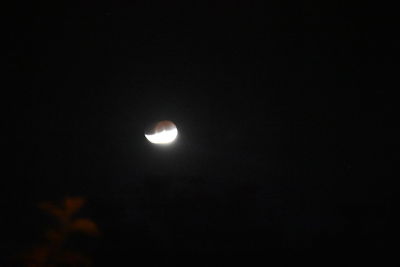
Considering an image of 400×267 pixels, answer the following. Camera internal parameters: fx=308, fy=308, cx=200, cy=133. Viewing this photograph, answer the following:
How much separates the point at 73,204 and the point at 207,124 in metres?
2.38

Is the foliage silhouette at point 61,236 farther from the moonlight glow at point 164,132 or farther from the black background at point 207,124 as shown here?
the moonlight glow at point 164,132

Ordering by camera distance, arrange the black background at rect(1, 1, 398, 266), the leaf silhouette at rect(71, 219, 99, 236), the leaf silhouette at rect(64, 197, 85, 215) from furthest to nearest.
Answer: the leaf silhouette at rect(71, 219, 99, 236) → the leaf silhouette at rect(64, 197, 85, 215) → the black background at rect(1, 1, 398, 266)

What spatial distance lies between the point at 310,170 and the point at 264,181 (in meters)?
0.63

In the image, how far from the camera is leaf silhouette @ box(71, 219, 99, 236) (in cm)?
456

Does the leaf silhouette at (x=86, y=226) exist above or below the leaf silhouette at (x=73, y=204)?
below

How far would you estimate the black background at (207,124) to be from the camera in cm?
276

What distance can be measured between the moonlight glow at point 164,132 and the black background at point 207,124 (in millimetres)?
107

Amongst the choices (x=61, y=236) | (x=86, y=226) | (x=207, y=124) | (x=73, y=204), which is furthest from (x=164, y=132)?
(x=61, y=236)

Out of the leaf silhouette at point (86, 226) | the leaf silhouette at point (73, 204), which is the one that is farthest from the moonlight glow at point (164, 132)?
the leaf silhouette at point (86, 226)

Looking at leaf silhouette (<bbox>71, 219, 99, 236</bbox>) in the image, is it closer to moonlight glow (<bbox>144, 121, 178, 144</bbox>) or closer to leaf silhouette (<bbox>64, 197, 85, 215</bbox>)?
leaf silhouette (<bbox>64, 197, 85, 215</bbox>)

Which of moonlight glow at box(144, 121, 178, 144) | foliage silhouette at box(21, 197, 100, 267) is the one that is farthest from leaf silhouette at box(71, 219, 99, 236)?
moonlight glow at box(144, 121, 178, 144)

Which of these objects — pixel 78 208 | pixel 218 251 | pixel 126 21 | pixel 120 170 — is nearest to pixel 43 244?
pixel 78 208

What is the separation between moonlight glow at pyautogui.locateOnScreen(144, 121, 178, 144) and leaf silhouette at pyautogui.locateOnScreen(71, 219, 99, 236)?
2003mm

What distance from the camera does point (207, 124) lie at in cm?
353
